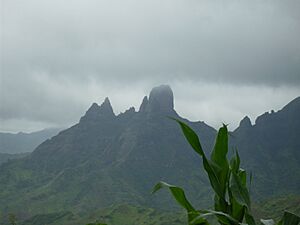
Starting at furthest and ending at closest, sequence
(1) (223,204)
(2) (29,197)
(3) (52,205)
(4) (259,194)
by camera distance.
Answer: (4) (259,194) < (2) (29,197) < (3) (52,205) < (1) (223,204)

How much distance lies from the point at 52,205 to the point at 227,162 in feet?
593

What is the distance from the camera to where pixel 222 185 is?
2418 mm

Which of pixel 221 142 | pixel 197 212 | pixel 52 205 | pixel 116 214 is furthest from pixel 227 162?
pixel 52 205

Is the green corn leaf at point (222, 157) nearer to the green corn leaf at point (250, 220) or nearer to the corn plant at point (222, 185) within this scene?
the corn plant at point (222, 185)

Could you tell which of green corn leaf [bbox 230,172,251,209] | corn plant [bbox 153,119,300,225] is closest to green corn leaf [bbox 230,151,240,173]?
corn plant [bbox 153,119,300,225]

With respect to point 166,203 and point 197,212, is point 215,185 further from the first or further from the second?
point 166,203

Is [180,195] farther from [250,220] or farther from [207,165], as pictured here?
[250,220]

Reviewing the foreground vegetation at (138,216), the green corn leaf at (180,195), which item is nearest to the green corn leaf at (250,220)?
the green corn leaf at (180,195)

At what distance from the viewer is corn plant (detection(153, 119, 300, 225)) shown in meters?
2.29

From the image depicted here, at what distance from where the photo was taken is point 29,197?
18538 centimetres

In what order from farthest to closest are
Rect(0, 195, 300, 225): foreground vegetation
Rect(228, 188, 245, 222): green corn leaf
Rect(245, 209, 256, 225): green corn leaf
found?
Rect(0, 195, 300, 225): foreground vegetation
Rect(228, 188, 245, 222): green corn leaf
Rect(245, 209, 256, 225): green corn leaf

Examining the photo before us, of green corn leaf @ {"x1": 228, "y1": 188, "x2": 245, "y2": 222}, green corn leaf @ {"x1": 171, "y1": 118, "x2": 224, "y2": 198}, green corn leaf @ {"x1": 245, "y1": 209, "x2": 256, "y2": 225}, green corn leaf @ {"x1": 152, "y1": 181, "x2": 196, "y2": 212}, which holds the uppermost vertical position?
green corn leaf @ {"x1": 171, "y1": 118, "x2": 224, "y2": 198}

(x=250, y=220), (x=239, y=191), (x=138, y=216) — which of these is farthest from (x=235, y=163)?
(x=138, y=216)

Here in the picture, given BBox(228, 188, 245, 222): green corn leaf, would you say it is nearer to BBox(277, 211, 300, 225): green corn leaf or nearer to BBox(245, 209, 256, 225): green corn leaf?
BBox(245, 209, 256, 225): green corn leaf
